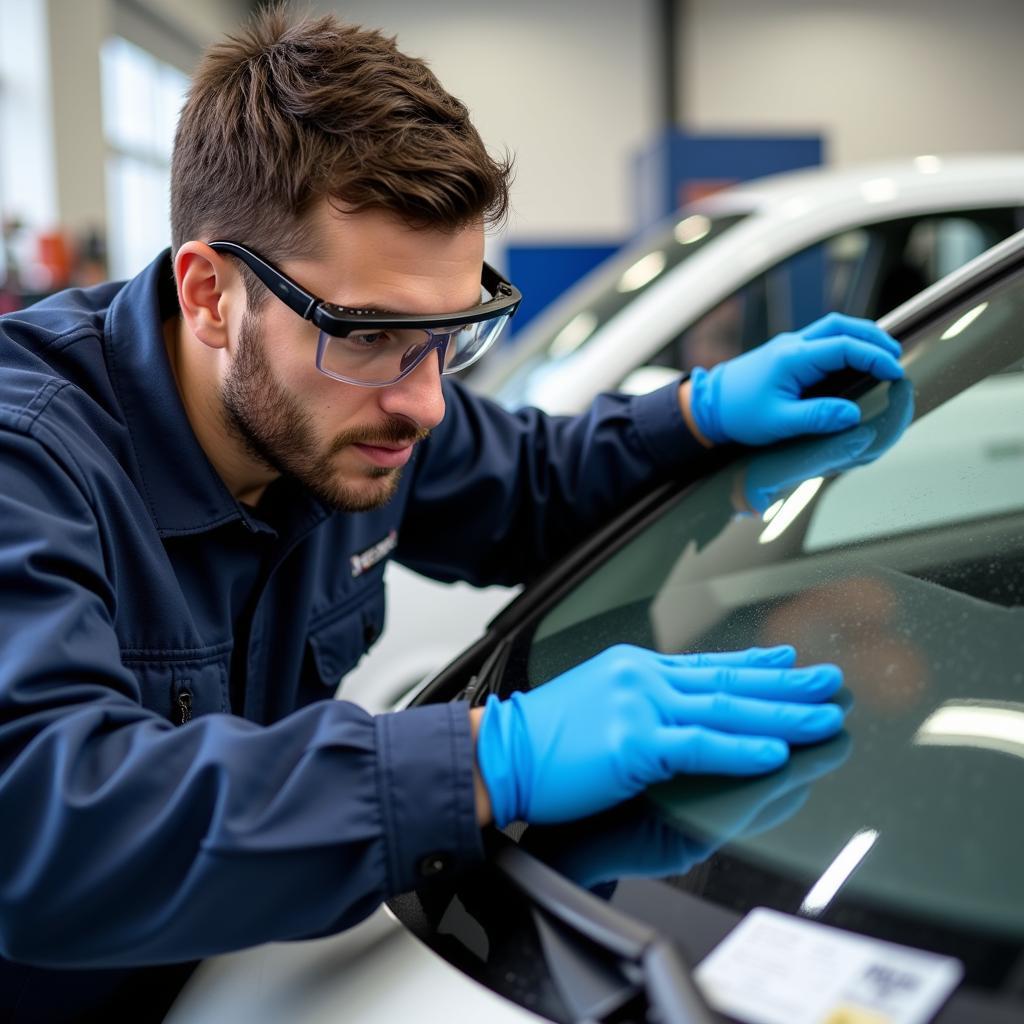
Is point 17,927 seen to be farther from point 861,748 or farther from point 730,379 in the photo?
point 730,379

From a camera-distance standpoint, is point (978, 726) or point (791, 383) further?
point (791, 383)

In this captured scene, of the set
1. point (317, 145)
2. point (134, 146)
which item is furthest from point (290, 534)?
point (134, 146)

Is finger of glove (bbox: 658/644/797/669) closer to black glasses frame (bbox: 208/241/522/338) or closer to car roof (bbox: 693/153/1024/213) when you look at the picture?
black glasses frame (bbox: 208/241/522/338)

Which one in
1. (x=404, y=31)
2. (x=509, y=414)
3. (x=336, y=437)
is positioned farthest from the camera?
(x=404, y=31)

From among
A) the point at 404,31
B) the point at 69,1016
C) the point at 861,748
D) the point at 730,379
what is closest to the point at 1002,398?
the point at 730,379

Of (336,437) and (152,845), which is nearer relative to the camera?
(152,845)

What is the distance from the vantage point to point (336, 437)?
4.10 ft

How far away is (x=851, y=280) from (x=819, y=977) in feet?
9.80

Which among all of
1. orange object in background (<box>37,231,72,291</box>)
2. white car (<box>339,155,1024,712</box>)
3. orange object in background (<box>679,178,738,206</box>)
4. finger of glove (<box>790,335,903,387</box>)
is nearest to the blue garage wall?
orange object in background (<box>679,178,738,206</box>)

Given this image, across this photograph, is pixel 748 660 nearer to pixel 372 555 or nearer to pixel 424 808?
pixel 424 808

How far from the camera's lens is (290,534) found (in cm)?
138

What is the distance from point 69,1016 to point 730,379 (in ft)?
3.39

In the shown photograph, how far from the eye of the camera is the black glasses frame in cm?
112

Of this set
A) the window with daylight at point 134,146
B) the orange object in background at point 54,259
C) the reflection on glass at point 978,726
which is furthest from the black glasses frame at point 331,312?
the window with daylight at point 134,146
